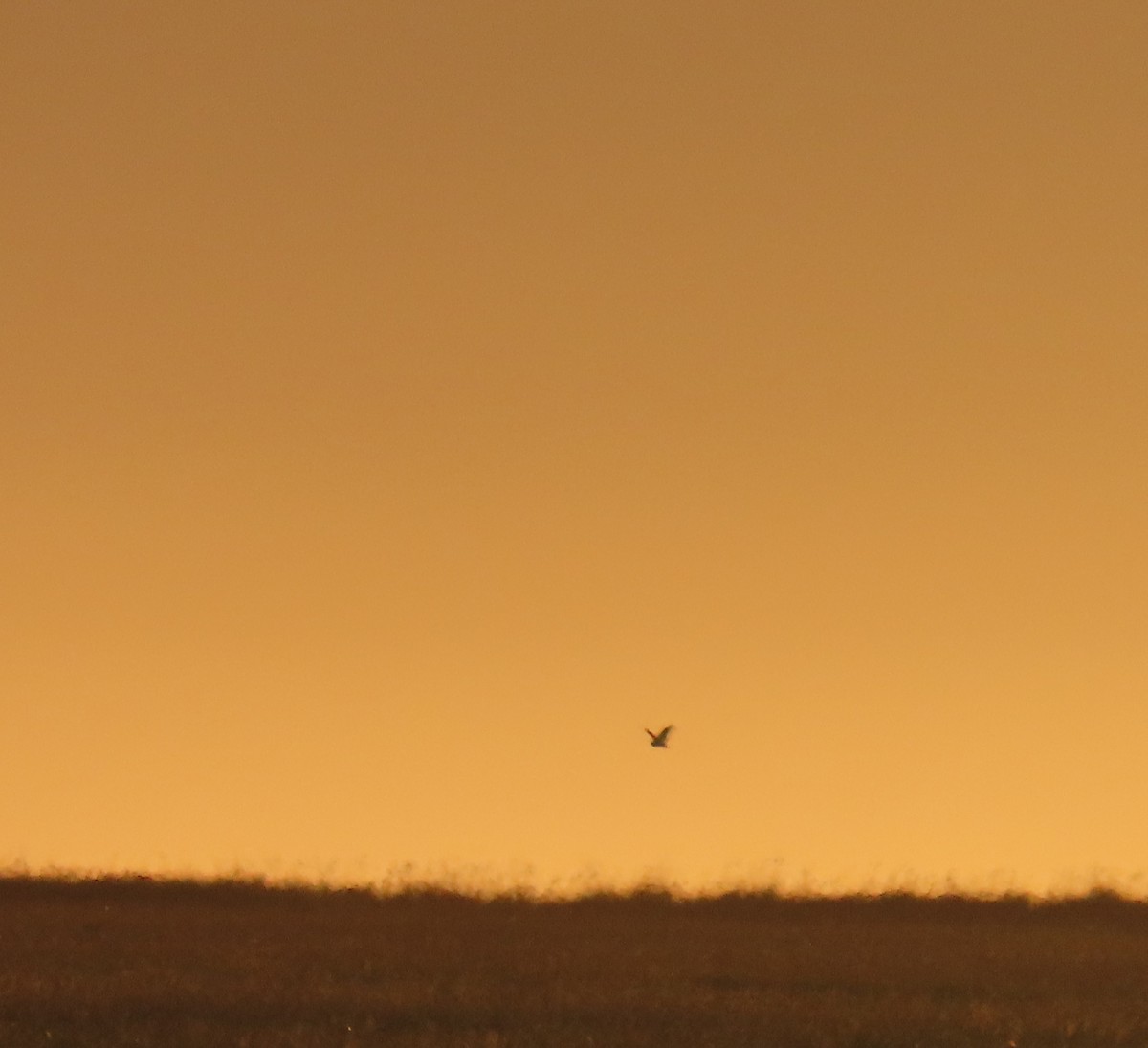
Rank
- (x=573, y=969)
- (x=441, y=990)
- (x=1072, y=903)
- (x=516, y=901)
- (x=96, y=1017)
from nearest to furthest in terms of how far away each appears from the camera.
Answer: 1. (x=96, y=1017)
2. (x=441, y=990)
3. (x=573, y=969)
4. (x=516, y=901)
5. (x=1072, y=903)

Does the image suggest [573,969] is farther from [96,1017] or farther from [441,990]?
[96,1017]

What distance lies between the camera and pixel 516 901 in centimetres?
2162

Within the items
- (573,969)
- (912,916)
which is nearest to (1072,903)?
(912,916)

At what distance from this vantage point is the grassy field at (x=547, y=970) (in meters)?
12.8

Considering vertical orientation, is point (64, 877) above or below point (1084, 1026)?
above

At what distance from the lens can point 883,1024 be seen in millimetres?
13242

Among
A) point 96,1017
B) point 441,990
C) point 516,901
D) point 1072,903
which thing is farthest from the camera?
point 1072,903

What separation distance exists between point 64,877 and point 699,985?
10.5 meters

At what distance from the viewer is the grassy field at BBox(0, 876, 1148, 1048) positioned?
12797 millimetres

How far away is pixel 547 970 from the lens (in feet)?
50.6

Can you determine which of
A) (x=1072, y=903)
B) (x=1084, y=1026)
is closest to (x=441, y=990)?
(x=1084, y=1026)

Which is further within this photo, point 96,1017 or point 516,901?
point 516,901

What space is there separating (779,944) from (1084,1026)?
505 centimetres

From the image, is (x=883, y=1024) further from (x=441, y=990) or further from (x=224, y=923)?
(x=224, y=923)
